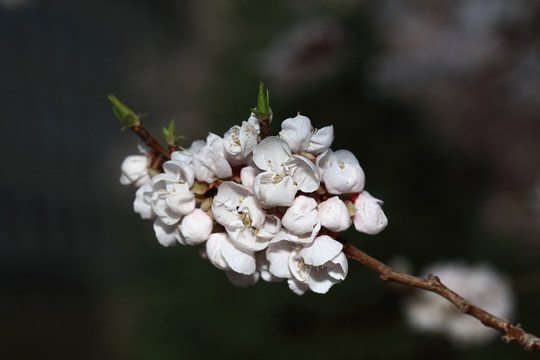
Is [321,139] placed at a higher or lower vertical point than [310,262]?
higher

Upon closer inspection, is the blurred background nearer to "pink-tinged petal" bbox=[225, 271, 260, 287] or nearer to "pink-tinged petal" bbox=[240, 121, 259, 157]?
"pink-tinged petal" bbox=[225, 271, 260, 287]

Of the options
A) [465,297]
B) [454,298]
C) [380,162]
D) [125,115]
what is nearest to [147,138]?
[125,115]

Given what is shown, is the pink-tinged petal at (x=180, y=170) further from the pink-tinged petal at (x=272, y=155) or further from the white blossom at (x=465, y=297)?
the white blossom at (x=465, y=297)

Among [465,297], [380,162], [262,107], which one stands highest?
[380,162]

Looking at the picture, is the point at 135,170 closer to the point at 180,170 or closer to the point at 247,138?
the point at 180,170

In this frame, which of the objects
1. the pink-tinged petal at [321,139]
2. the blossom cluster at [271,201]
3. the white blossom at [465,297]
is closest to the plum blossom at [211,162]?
the blossom cluster at [271,201]

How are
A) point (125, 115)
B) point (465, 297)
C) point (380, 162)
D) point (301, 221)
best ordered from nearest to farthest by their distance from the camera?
point (301, 221) → point (125, 115) → point (465, 297) → point (380, 162)

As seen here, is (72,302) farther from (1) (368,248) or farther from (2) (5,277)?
(1) (368,248)
